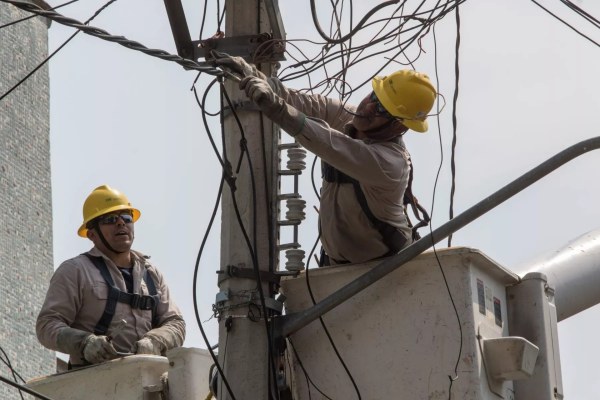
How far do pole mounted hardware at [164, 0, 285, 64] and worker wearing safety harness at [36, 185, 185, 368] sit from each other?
4.91ft

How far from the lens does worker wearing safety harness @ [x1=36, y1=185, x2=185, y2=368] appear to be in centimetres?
916

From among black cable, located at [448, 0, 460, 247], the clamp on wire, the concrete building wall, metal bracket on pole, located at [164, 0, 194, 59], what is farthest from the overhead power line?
the concrete building wall

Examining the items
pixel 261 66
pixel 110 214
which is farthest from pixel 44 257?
pixel 261 66

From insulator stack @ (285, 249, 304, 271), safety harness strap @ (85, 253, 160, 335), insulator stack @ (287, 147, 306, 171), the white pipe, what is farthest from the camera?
safety harness strap @ (85, 253, 160, 335)

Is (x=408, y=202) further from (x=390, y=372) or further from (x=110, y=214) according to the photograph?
(x=110, y=214)

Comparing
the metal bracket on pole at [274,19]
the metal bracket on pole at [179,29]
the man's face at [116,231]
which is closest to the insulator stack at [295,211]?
the metal bracket on pole at [274,19]

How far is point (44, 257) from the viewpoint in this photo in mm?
21812

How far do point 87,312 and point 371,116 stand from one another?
2105 mm

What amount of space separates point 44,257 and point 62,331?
42.0 feet

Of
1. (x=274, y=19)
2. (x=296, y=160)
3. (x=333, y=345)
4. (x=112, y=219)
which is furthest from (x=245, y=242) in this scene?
(x=112, y=219)

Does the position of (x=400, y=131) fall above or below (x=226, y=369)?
above

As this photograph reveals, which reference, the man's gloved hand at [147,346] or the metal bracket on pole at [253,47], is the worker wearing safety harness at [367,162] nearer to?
the metal bracket on pole at [253,47]

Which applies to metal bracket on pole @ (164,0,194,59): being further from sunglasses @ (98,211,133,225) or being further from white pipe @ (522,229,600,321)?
white pipe @ (522,229,600,321)

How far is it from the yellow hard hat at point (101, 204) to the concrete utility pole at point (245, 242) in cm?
182
